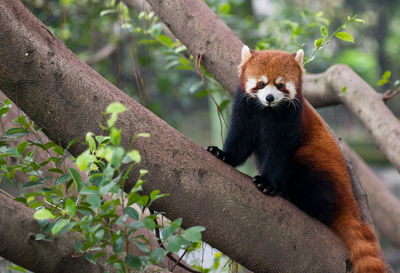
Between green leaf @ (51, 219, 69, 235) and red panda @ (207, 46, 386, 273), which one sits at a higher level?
red panda @ (207, 46, 386, 273)

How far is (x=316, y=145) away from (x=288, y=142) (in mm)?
193

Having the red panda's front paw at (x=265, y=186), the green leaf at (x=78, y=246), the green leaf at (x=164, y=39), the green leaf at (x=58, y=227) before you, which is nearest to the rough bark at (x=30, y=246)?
the green leaf at (x=78, y=246)

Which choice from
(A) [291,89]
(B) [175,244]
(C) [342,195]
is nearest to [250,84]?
(A) [291,89]

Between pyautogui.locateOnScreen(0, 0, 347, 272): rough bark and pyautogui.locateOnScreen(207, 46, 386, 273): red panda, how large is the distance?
384 millimetres

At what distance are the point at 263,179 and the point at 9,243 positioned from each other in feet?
3.86

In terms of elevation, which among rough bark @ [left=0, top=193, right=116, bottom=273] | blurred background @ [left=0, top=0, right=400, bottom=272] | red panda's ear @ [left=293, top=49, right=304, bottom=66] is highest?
blurred background @ [left=0, top=0, right=400, bottom=272]

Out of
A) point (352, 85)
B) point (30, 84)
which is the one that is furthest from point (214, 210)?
point (352, 85)

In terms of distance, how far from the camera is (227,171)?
1.88 m

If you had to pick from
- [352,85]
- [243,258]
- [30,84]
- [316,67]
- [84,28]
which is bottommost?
[243,258]

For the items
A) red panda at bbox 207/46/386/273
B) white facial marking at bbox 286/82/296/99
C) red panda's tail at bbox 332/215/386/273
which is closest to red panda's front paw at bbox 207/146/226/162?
red panda at bbox 207/46/386/273

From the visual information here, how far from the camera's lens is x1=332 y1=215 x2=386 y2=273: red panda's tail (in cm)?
202

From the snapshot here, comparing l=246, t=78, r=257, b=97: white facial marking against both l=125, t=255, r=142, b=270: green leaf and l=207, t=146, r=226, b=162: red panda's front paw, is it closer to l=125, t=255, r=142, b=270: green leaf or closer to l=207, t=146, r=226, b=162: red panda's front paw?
l=207, t=146, r=226, b=162: red panda's front paw

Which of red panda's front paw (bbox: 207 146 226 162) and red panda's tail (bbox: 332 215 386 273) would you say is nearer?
red panda's tail (bbox: 332 215 386 273)

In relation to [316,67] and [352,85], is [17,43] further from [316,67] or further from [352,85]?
[316,67]
